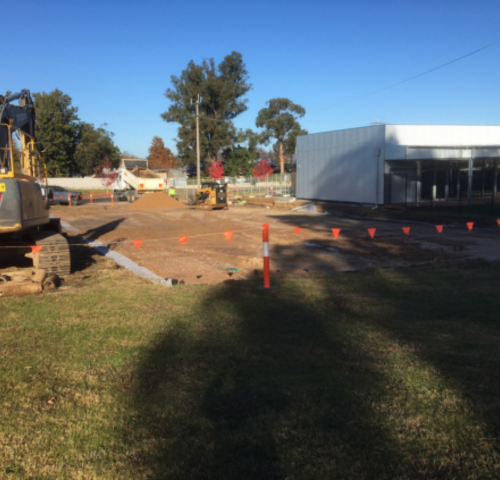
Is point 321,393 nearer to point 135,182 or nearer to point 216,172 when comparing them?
point 135,182

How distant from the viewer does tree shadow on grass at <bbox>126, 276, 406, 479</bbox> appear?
308 cm

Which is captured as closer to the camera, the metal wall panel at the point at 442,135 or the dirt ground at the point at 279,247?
the dirt ground at the point at 279,247

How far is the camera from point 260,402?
3902 mm

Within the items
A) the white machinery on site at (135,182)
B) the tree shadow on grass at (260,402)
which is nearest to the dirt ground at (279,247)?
the tree shadow on grass at (260,402)

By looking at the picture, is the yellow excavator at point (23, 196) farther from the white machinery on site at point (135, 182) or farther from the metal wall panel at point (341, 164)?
the white machinery on site at point (135, 182)

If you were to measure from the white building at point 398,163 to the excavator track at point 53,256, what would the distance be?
2321 cm

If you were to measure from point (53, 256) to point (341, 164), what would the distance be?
26.4m

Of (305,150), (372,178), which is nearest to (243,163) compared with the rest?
(305,150)

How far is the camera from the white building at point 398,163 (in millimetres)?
29484

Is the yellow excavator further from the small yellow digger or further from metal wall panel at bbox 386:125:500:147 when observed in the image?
metal wall panel at bbox 386:125:500:147

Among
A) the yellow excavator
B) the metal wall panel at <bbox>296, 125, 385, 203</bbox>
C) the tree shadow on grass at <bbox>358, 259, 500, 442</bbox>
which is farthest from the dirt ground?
the metal wall panel at <bbox>296, 125, 385, 203</bbox>

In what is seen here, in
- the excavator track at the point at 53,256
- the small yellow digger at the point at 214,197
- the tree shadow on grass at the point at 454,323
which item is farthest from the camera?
the small yellow digger at the point at 214,197

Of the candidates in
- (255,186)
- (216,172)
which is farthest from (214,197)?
(216,172)

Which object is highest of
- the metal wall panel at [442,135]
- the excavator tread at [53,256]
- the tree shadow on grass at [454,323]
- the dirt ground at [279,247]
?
the metal wall panel at [442,135]
